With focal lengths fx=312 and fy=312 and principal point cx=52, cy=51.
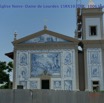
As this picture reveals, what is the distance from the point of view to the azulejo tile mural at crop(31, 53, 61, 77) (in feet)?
117

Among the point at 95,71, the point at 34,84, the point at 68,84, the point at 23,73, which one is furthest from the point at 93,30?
the point at 23,73

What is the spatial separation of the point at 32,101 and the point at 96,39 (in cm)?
2573

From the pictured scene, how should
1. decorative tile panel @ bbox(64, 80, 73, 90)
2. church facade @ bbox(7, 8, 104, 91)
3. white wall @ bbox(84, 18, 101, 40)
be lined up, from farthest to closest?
white wall @ bbox(84, 18, 101, 40) → church facade @ bbox(7, 8, 104, 91) → decorative tile panel @ bbox(64, 80, 73, 90)

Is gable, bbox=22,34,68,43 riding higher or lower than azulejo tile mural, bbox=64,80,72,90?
higher

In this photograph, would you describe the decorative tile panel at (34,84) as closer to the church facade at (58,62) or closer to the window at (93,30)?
the church facade at (58,62)

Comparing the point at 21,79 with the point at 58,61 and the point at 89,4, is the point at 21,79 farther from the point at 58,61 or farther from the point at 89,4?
the point at 89,4

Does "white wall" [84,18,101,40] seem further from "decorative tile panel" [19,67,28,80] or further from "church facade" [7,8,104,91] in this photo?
"decorative tile panel" [19,67,28,80]

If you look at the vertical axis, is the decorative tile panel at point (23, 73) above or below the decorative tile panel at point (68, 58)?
below

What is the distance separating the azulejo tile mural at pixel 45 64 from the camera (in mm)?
35812

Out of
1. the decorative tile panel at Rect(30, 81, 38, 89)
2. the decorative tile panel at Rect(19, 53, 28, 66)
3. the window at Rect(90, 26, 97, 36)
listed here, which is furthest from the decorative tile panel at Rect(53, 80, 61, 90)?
the window at Rect(90, 26, 97, 36)

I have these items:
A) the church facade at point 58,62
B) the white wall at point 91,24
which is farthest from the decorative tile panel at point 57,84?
the white wall at point 91,24

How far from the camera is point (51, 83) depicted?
116 ft

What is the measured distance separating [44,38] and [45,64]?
3.18m

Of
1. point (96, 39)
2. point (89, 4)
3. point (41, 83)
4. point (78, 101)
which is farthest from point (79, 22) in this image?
point (78, 101)
